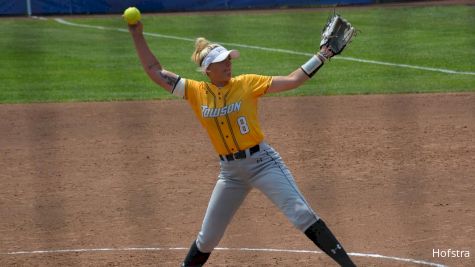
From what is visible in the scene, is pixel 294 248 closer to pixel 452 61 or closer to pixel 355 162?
pixel 355 162

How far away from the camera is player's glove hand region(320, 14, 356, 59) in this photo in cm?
607

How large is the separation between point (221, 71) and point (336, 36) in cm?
73

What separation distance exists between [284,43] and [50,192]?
10680mm

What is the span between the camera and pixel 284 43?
19391 mm

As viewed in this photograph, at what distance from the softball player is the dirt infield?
905 millimetres

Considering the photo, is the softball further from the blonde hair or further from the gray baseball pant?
the gray baseball pant

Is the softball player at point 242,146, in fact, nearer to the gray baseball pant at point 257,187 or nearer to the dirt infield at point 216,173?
the gray baseball pant at point 257,187

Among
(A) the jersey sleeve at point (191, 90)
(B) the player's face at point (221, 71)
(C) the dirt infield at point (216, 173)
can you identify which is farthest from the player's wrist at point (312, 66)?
(C) the dirt infield at point (216, 173)

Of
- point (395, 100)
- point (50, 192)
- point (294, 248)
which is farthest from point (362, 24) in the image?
point (294, 248)

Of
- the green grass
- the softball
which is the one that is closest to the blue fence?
the green grass

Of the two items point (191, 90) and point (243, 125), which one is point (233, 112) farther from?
point (191, 90)

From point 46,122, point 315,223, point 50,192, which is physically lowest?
point 46,122

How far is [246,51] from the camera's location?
18.5 m

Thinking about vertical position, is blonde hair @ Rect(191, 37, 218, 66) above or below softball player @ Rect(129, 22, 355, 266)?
above
